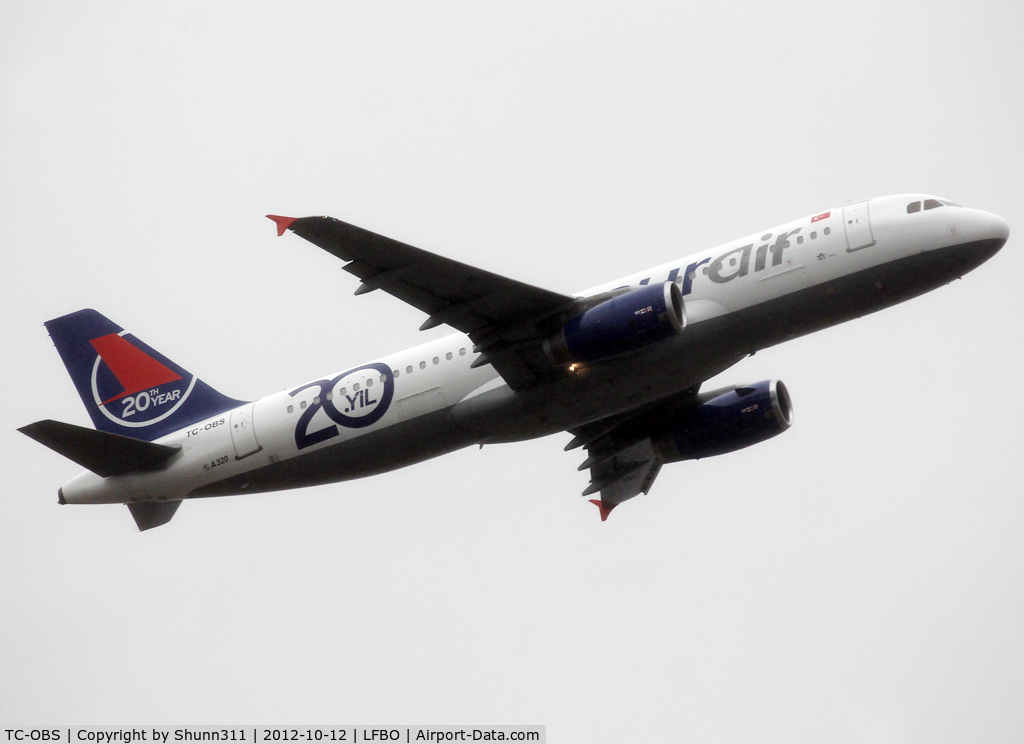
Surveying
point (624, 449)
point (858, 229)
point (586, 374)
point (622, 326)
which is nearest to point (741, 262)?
point (858, 229)

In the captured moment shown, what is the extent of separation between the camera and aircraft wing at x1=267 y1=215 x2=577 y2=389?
24969mm

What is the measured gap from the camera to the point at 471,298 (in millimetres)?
26172

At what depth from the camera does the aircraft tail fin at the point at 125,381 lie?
103 feet

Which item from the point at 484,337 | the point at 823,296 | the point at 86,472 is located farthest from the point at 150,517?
the point at 823,296

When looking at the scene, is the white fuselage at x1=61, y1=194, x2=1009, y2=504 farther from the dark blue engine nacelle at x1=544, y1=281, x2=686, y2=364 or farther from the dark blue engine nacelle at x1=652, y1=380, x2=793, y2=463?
the dark blue engine nacelle at x1=652, y1=380, x2=793, y2=463

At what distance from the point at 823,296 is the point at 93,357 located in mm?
20804

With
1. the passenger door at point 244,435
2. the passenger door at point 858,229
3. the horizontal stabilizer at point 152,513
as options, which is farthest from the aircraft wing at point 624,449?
the horizontal stabilizer at point 152,513

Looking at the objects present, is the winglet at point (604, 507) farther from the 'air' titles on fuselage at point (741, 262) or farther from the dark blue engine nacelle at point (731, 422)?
the 'air' titles on fuselage at point (741, 262)

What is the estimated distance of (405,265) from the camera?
25.3 meters

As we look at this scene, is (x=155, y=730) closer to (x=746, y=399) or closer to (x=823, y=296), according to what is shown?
(x=746, y=399)

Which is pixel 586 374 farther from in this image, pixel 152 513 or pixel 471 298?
pixel 152 513

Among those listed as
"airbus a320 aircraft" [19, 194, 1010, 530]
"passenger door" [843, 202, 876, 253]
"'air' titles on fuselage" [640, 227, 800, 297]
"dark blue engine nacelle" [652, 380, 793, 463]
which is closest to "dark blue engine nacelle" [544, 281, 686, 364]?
"airbus a320 aircraft" [19, 194, 1010, 530]

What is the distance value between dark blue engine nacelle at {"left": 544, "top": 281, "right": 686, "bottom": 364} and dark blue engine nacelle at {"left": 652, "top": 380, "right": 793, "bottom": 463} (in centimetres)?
610

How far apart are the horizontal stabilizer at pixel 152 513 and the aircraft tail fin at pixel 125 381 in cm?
188
